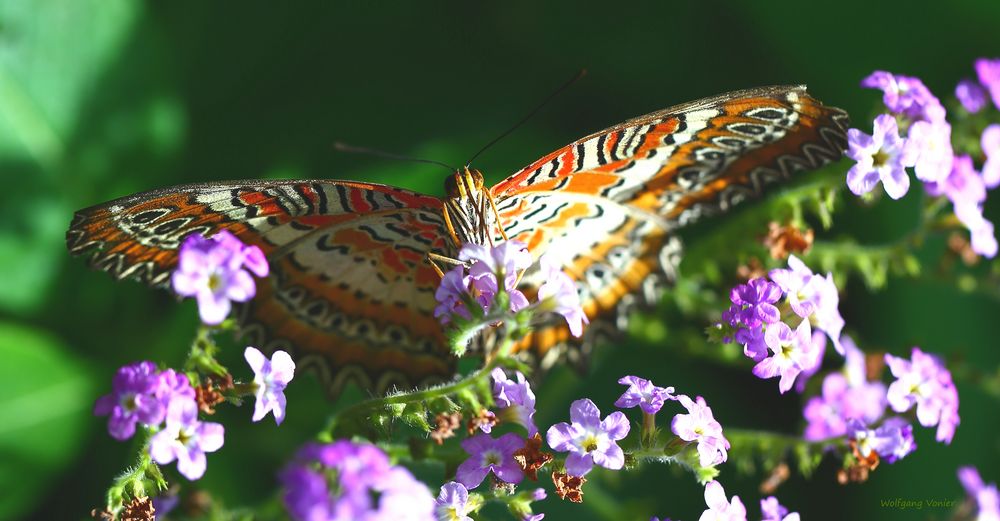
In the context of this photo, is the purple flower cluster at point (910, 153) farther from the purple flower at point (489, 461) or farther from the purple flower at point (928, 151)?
the purple flower at point (489, 461)

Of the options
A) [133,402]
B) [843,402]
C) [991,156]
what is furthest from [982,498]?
[133,402]

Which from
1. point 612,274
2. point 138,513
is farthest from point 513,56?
point 138,513

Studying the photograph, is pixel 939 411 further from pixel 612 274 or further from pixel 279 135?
pixel 279 135

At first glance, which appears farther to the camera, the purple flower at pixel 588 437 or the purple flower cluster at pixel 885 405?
the purple flower cluster at pixel 885 405

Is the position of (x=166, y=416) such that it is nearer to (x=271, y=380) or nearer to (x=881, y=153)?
(x=271, y=380)

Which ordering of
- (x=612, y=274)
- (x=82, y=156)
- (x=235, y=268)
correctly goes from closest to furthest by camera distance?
(x=235, y=268) → (x=612, y=274) → (x=82, y=156)

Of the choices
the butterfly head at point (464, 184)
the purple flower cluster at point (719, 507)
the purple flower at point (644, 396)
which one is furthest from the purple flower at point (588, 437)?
the butterfly head at point (464, 184)

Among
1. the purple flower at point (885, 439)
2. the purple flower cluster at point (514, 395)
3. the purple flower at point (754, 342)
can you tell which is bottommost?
the purple flower at point (885, 439)
